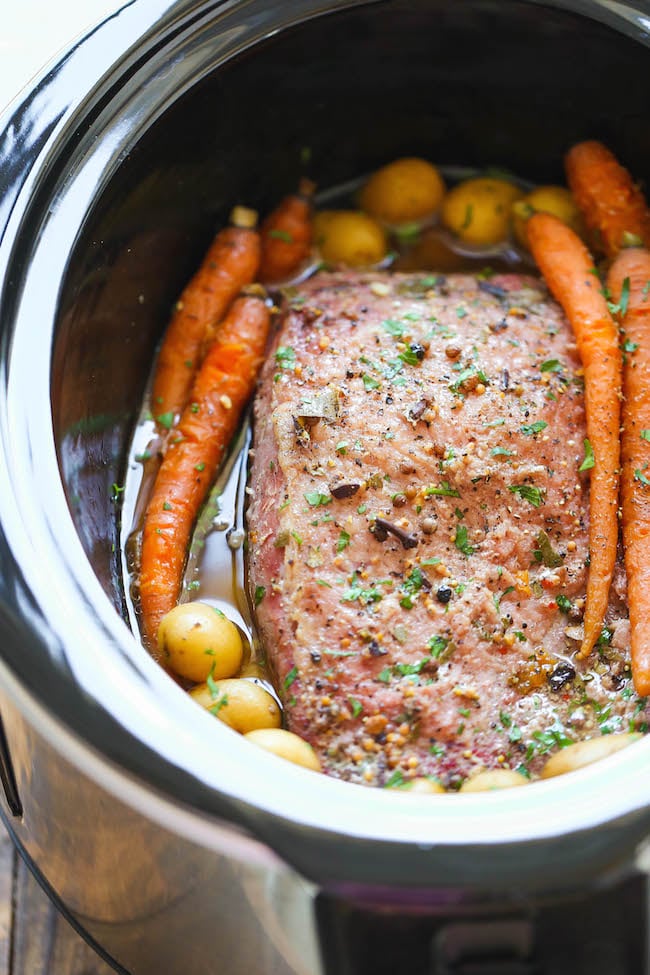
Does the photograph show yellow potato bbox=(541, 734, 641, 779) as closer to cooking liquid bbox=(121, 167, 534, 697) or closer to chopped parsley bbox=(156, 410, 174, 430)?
cooking liquid bbox=(121, 167, 534, 697)

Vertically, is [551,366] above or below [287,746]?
above

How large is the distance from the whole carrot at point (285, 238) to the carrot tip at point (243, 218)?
6 cm

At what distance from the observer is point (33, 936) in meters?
2.16

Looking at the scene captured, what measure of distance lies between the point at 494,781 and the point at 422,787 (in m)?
0.13

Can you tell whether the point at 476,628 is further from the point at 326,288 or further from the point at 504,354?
the point at 326,288

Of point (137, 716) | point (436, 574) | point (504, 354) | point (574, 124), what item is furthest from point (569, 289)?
point (137, 716)

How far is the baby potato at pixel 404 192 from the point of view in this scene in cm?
265

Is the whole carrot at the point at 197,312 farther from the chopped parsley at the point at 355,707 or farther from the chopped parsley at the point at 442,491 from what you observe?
the chopped parsley at the point at 355,707


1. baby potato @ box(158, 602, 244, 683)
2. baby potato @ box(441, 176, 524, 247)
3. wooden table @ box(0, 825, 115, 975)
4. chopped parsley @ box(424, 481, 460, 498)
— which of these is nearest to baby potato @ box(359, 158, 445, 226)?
baby potato @ box(441, 176, 524, 247)

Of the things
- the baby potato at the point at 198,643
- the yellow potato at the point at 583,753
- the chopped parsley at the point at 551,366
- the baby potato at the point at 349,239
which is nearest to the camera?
the yellow potato at the point at 583,753

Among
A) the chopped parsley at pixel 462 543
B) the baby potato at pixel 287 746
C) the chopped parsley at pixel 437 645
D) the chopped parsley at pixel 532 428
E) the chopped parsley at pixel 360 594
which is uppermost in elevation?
the chopped parsley at pixel 532 428

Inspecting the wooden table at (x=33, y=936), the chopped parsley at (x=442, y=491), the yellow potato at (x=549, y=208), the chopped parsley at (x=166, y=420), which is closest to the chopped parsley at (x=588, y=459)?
the chopped parsley at (x=442, y=491)

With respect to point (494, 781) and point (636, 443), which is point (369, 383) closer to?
point (636, 443)

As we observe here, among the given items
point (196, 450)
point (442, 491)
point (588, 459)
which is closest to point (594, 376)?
point (588, 459)
